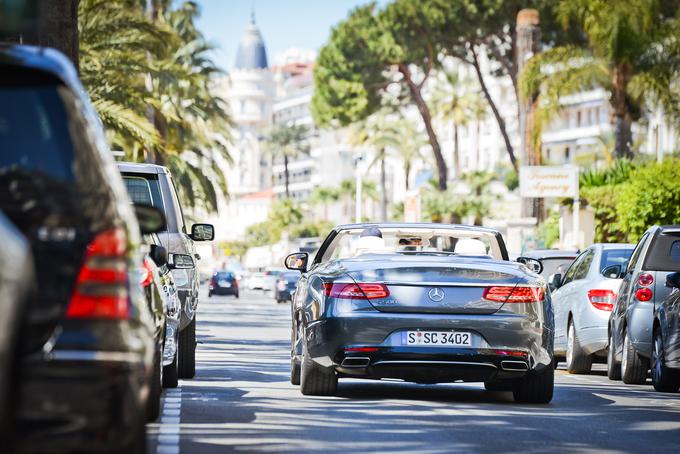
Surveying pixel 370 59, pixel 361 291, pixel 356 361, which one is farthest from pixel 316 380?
pixel 370 59

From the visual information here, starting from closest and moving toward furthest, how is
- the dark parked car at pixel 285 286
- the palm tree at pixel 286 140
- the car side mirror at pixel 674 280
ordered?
the car side mirror at pixel 674 280 < the dark parked car at pixel 285 286 < the palm tree at pixel 286 140

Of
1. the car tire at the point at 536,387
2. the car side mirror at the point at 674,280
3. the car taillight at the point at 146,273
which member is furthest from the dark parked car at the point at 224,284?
the car taillight at the point at 146,273

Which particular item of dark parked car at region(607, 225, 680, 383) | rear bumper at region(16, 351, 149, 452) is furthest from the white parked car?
rear bumper at region(16, 351, 149, 452)

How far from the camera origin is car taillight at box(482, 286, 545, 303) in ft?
40.5

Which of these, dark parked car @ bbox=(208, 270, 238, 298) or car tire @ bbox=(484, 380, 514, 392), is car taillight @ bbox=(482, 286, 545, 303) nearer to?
car tire @ bbox=(484, 380, 514, 392)

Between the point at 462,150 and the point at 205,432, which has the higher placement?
the point at 462,150

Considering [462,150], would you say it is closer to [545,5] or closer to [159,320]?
[545,5]

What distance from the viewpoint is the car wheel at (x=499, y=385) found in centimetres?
1305

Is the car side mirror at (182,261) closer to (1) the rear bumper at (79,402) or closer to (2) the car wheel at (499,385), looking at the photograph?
(2) the car wheel at (499,385)

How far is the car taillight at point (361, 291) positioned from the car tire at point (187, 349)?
2905mm

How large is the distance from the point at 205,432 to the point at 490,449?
185 cm

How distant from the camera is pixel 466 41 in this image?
59875 mm

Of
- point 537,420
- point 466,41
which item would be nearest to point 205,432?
point 537,420

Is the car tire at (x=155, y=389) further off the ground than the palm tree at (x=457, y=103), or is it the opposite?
the palm tree at (x=457, y=103)
